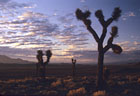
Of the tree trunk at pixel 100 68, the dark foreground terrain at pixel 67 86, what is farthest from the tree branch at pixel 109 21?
the dark foreground terrain at pixel 67 86

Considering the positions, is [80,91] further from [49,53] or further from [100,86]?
[49,53]

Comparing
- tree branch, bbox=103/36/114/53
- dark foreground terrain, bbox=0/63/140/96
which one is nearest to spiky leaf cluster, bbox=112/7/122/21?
tree branch, bbox=103/36/114/53

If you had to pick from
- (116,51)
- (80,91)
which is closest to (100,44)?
(116,51)

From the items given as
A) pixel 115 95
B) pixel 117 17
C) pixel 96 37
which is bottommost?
pixel 115 95

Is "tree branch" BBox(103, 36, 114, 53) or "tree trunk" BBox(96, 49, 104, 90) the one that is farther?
"tree branch" BBox(103, 36, 114, 53)

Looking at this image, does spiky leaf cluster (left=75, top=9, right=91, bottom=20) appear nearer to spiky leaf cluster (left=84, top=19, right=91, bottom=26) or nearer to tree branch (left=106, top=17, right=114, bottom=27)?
spiky leaf cluster (left=84, top=19, right=91, bottom=26)

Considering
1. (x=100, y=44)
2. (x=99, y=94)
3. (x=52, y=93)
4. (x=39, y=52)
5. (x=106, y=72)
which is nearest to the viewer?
(x=99, y=94)

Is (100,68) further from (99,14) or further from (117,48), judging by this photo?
(99,14)

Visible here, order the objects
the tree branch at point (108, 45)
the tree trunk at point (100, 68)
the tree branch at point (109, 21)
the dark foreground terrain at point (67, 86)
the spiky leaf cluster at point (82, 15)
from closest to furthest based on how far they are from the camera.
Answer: the dark foreground terrain at point (67, 86), the tree trunk at point (100, 68), the tree branch at point (109, 21), the tree branch at point (108, 45), the spiky leaf cluster at point (82, 15)

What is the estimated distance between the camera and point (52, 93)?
14.4 meters

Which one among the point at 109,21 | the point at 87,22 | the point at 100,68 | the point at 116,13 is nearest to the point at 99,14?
the point at 109,21

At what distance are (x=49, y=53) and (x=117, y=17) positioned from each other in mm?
15506

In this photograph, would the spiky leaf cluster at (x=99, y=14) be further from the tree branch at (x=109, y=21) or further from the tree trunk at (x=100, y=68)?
the tree trunk at (x=100, y=68)

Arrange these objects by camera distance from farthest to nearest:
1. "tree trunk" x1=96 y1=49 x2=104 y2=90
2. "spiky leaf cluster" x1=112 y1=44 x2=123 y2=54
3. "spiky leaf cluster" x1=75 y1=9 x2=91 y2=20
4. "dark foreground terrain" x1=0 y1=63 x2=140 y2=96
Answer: "spiky leaf cluster" x1=75 y1=9 x2=91 y2=20, "spiky leaf cluster" x1=112 y1=44 x2=123 y2=54, "tree trunk" x1=96 y1=49 x2=104 y2=90, "dark foreground terrain" x1=0 y1=63 x2=140 y2=96
